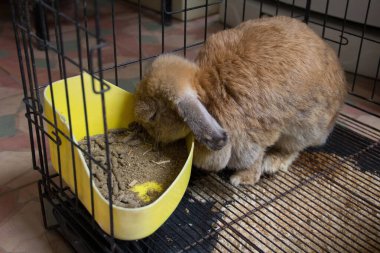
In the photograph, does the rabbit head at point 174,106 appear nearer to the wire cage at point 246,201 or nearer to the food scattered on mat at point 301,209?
the wire cage at point 246,201

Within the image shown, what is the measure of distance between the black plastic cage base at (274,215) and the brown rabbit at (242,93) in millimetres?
118

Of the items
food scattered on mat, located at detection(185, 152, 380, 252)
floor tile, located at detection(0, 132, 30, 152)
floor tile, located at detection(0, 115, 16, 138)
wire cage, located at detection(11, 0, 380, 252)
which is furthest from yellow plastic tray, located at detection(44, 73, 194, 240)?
floor tile, located at detection(0, 115, 16, 138)

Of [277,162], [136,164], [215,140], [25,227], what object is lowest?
[25,227]

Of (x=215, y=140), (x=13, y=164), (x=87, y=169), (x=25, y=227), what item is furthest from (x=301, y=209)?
(x=13, y=164)

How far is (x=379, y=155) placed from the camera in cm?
170

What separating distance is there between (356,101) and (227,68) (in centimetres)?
104

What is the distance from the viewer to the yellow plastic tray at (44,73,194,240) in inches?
43.1

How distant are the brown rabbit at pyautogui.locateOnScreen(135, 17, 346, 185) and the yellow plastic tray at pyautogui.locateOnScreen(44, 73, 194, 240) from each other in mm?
91

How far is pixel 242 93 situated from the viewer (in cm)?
132

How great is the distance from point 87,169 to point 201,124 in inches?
12.5

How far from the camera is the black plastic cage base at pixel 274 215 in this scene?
1299mm

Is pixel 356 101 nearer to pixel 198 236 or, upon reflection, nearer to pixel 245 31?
pixel 245 31

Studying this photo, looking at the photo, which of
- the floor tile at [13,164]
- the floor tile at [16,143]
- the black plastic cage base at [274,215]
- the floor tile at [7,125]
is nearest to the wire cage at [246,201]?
the black plastic cage base at [274,215]

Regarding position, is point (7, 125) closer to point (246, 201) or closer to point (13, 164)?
point (13, 164)
